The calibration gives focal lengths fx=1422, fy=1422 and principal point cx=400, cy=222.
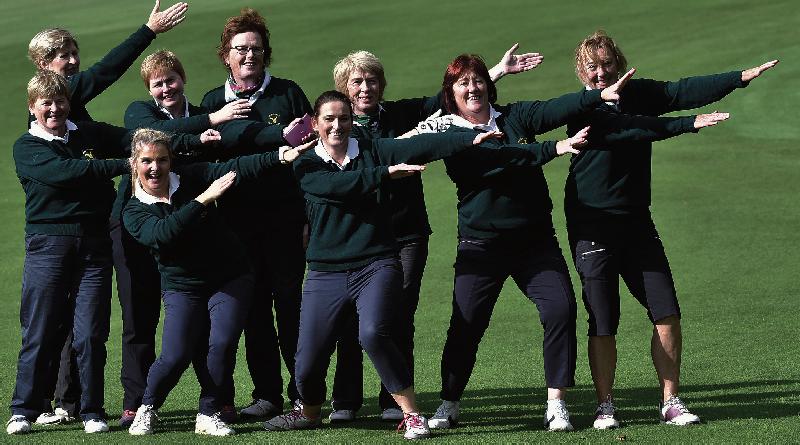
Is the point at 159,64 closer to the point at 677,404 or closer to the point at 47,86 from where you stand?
the point at 47,86

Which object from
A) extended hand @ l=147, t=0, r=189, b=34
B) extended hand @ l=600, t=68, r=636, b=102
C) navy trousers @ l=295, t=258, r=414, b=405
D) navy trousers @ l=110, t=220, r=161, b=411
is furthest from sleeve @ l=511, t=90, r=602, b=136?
navy trousers @ l=110, t=220, r=161, b=411

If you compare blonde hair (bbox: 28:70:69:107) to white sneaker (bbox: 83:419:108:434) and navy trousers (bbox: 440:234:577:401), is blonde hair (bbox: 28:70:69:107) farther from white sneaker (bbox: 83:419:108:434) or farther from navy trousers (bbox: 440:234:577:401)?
navy trousers (bbox: 440:234:577:401)

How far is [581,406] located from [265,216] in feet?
7.69

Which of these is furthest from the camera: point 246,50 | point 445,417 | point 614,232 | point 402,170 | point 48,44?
point 48,44

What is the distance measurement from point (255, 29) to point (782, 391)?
13.3ft

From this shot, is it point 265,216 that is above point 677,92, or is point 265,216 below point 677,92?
below

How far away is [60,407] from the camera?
930 cm

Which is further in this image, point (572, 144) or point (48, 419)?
point (48, 419)

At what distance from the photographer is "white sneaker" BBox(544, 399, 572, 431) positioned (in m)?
8.07

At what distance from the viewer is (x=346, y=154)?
8.23 metres

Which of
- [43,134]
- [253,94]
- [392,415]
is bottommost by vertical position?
[392,415]

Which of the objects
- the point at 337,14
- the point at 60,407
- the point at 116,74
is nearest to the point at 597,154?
the point at 116,74

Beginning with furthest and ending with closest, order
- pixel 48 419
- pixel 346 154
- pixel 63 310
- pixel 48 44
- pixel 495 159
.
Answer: pixel 48 44, pixel 48 419, pixel 63 310, pixel 346 154, pixel 495 159

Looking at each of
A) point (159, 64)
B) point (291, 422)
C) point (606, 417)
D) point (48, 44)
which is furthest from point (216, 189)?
point (606, 417)
